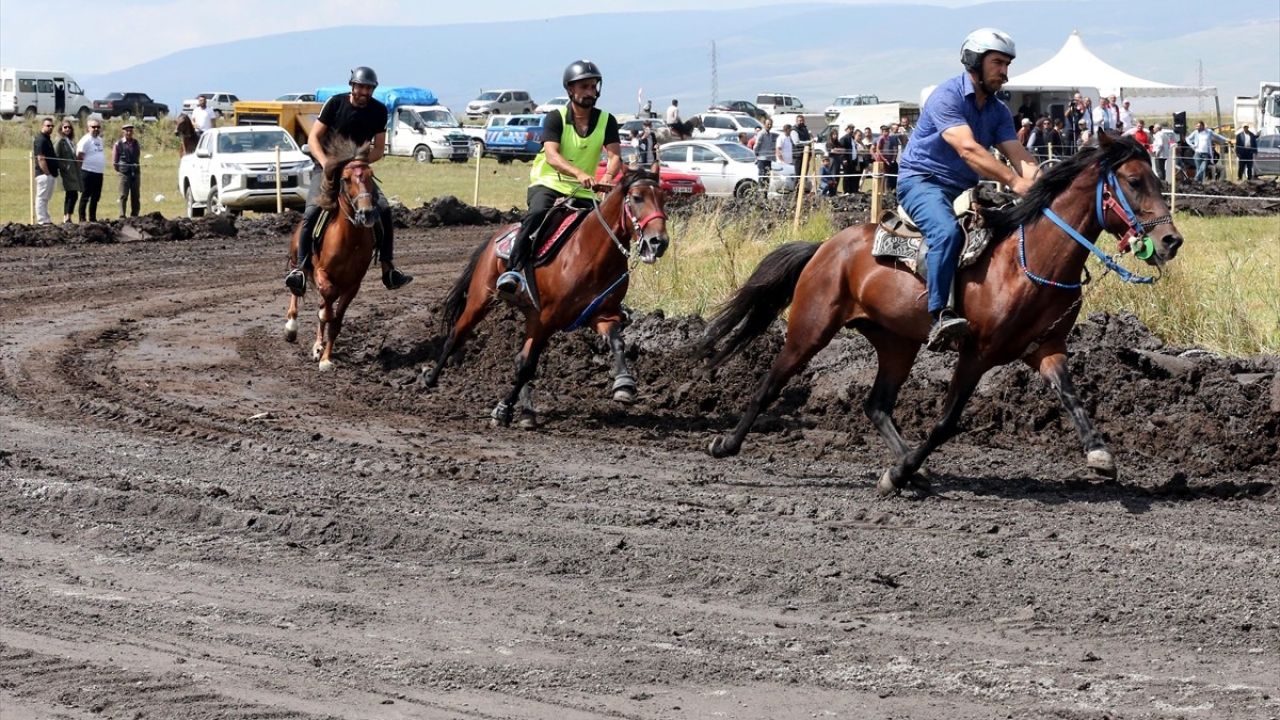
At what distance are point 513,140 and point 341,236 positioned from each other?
137ft

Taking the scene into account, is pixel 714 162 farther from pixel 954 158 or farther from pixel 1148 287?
pixel 954 158

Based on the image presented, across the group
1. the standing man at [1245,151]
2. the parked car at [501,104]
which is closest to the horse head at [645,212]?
the standing man at [1245,151]

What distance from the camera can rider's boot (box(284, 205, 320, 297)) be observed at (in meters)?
15.0

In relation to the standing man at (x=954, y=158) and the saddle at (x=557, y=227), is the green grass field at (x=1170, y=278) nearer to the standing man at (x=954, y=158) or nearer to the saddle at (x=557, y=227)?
the saddle at (x=557, y=227)

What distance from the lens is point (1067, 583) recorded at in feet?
24.9

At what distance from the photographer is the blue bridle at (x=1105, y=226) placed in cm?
880

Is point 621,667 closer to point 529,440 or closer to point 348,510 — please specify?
point 348,510

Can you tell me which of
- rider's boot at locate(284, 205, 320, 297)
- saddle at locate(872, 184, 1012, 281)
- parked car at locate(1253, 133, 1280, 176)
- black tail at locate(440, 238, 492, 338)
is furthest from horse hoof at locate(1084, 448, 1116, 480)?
parked car at locate(1253, 133, 1280, 176)

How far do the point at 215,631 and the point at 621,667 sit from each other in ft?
5.75

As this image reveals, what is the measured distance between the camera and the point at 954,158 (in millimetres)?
9734

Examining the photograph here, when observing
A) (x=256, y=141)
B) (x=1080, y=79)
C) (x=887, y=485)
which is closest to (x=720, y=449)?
(x=887, y=485)

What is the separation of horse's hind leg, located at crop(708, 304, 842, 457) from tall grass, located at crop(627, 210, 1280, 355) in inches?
126

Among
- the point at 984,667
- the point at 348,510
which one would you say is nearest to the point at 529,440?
the point at 348,510

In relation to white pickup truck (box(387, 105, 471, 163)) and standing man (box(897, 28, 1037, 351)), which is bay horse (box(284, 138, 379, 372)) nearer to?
standing man (box(897, 28, 1037, 351))
